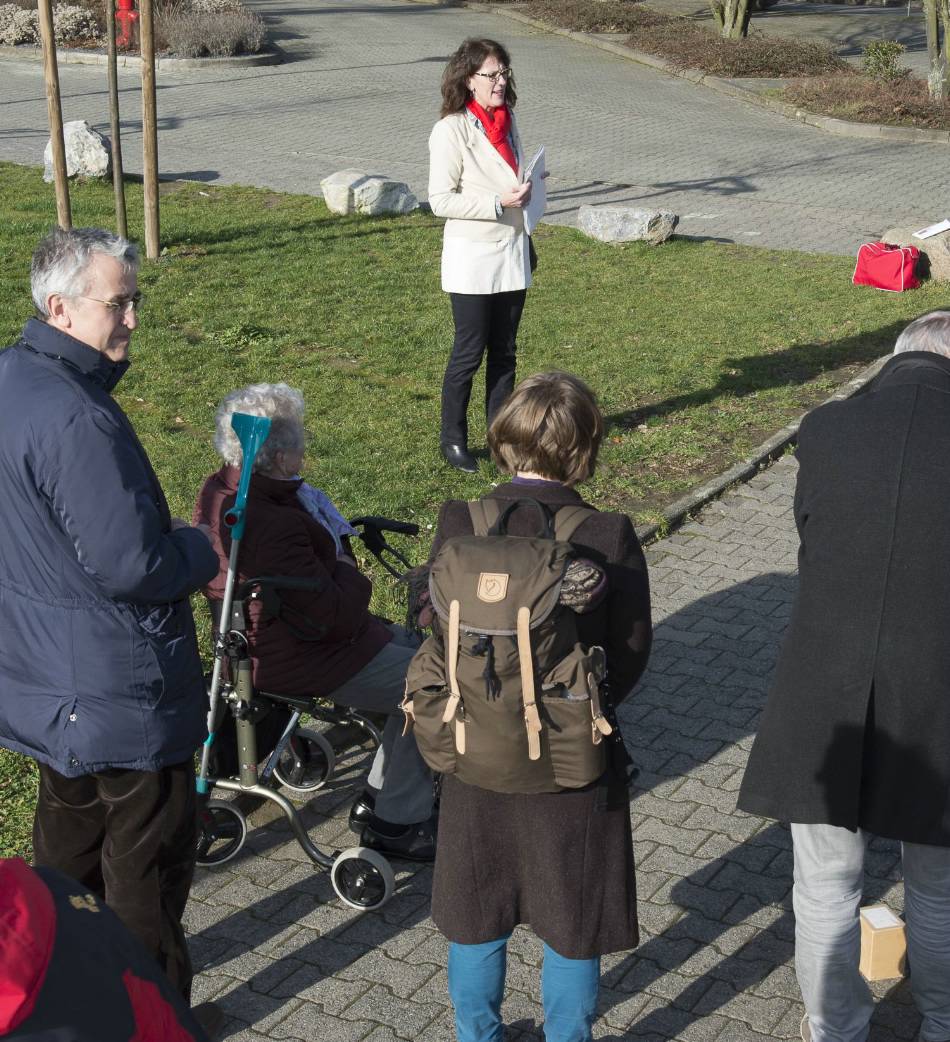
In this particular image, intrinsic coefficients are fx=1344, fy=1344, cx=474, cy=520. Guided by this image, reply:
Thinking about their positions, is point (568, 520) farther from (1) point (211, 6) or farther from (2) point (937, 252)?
(1) point (211, 6)

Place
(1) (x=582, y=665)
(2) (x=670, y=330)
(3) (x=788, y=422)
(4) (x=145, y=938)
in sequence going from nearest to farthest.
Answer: (1) (x=582, y=665) < (4) (x=145, y=938) < (3) (x=788, y=422) < (2) (x=670, y=330)

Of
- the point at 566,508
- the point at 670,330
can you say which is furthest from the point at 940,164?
the point at 566,508

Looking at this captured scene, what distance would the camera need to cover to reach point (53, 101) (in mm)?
10562

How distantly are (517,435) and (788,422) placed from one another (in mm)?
5896

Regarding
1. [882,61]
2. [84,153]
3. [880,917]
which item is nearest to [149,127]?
[84,153]

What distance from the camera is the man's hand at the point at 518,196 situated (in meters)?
7.25

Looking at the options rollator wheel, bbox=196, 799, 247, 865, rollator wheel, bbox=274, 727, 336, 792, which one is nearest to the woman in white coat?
rollator wheel, bbox=274, 727, 336, 792

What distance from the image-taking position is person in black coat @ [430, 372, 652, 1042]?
3217 mm

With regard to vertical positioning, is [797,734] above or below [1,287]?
above

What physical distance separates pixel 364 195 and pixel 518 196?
295 inches

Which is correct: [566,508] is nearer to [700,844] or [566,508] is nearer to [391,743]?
[391,743]

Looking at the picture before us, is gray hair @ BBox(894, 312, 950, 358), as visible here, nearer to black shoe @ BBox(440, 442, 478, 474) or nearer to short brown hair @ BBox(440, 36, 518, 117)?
short brown hair @ BBox(440, 36, 518, 117)

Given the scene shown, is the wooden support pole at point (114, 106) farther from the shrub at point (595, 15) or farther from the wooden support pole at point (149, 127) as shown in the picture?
the shrub at point (595, 15)

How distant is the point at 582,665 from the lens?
10.0 ft
